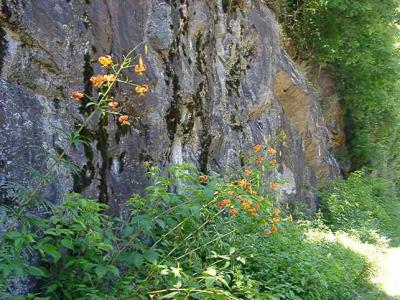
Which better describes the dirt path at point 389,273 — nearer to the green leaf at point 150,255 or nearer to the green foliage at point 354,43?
the green leaf at point 150,255

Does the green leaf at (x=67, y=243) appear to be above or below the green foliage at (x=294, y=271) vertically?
above

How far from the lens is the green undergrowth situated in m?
3.04

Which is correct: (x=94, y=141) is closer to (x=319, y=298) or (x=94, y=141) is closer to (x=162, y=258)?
(x=162, y=258)

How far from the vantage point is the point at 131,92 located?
4957 mm

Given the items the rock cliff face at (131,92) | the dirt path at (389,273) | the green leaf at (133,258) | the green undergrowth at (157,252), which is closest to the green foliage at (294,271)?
the green undergrowth at (157,252)

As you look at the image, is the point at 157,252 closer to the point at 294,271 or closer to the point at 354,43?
the point at 294,271

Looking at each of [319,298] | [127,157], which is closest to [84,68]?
[127,157]

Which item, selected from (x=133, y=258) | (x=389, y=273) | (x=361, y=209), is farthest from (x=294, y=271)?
(x=361, y=209)

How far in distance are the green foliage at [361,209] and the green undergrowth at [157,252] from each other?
18.6 ft

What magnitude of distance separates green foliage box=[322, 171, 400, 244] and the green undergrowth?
5659 millimetres

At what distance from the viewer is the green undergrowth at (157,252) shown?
3.04 m

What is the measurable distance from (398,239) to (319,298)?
23.2 feet

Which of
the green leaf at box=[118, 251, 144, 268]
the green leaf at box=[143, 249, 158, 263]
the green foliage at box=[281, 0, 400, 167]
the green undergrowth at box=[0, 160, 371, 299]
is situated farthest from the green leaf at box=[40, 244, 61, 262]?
the green foliage at box=[281, 0, 400, 167]

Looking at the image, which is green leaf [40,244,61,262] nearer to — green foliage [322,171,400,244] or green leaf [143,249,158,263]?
green leaf [143,249,158,263]
